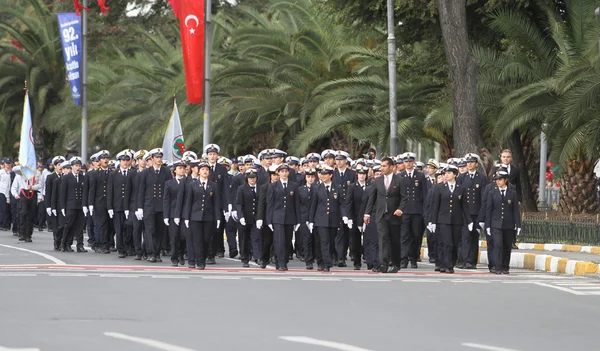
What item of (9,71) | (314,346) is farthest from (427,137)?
(314,346)

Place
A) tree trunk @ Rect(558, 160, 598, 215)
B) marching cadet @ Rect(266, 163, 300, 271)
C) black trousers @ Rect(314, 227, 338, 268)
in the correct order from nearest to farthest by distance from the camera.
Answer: black trousers @ Rect(314, 227, 338, 268)
marching cadet @ Rect(266, 163, 300, 271)
tree trunk @ Rect(558, 160, 598, 215)

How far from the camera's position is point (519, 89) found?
30.4 metres

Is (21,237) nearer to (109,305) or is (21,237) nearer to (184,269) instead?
(184,269)

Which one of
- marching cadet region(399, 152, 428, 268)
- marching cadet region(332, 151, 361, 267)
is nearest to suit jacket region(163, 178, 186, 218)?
marching cadet region(332, 151, 361, 267)

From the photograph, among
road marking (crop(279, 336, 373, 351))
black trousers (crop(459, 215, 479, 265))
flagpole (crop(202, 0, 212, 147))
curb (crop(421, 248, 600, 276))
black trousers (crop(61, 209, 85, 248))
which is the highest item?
flagpole (crop(202, 0, 212, 147))

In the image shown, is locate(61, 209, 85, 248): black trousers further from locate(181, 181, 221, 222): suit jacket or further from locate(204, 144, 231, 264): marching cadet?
locate(181, 181, 221, 222): suit jacket

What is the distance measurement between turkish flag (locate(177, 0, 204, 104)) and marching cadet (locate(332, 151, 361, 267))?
8.25 metres

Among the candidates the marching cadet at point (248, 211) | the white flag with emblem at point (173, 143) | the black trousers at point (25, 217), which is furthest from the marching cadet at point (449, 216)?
the white flag with emblem at point (173, 143)

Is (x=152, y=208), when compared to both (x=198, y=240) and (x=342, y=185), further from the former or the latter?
(x=342, y=185)

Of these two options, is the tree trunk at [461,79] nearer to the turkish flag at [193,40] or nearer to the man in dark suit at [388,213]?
the turkish flag at [193,40]

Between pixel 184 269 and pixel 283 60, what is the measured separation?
18741 millimetres

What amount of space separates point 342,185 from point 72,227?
5989mm

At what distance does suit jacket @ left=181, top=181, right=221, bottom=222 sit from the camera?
22.0 metres

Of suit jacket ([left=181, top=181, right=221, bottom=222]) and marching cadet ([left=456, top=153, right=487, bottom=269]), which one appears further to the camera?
marching cadet ([left=456, top=153, right=487, bottom=269])
